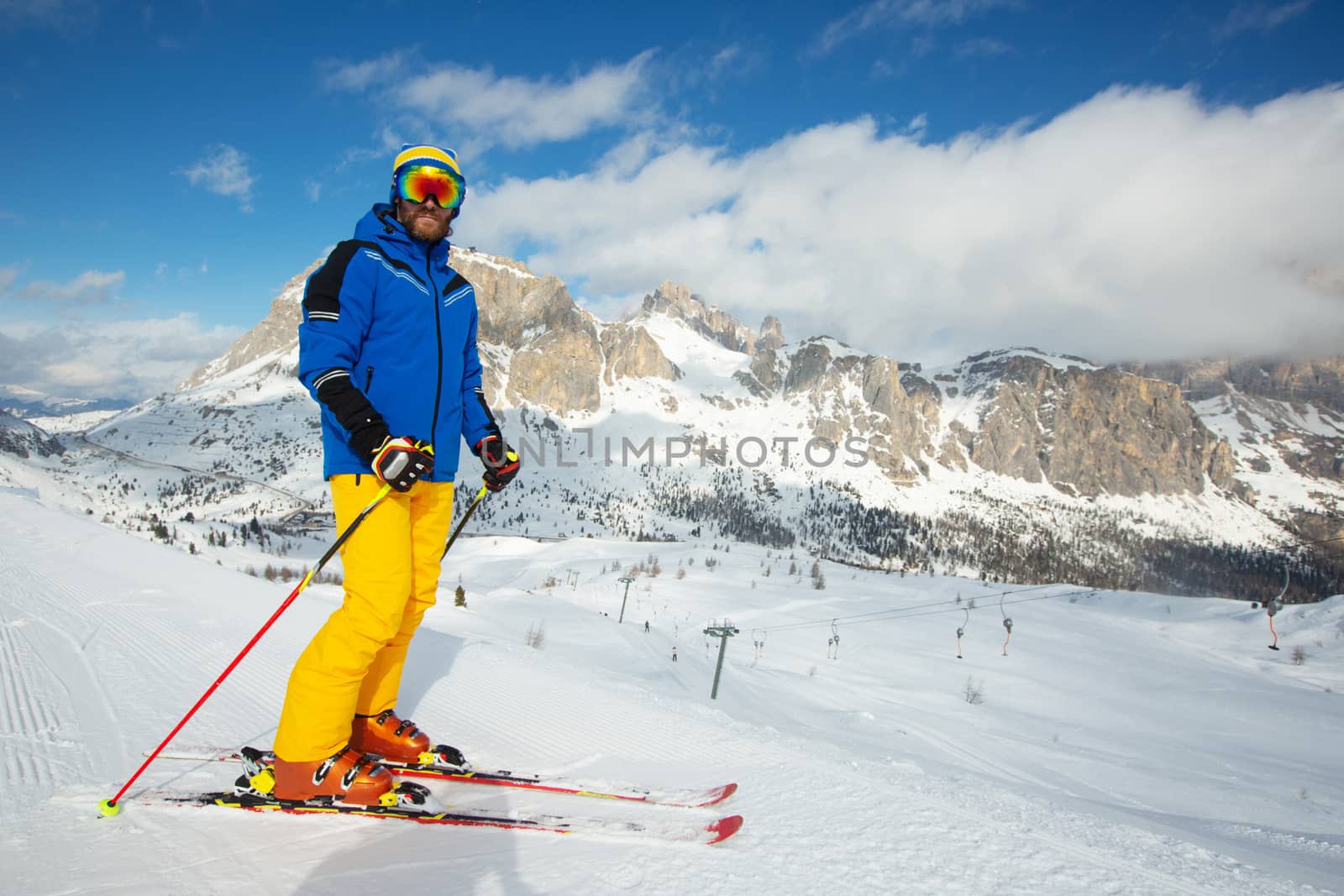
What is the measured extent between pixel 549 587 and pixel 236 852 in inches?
1986

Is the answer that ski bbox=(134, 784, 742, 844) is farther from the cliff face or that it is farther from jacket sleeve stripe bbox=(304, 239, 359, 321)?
the cliff face

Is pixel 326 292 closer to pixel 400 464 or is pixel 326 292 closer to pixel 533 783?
pixel 400 464

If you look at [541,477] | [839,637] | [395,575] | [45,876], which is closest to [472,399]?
[395,575]

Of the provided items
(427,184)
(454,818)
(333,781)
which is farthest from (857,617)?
(427,184)

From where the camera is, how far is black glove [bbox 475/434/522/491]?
3.44m

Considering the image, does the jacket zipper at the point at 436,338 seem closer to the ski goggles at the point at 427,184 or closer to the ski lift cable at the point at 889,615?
the ski goggles at the point at 427,184

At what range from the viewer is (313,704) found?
233 centimetres

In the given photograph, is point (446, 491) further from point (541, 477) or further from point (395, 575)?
point (541, 477)

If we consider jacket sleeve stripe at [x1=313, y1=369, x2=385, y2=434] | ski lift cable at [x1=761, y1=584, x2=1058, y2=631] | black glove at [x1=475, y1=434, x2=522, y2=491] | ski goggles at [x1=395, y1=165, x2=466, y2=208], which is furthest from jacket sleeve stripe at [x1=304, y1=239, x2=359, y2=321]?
ski lift cable at [x1=761, y1=584, x2=1058, y2=631]

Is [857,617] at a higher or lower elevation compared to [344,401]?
lower

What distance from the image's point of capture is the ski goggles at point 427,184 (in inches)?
113

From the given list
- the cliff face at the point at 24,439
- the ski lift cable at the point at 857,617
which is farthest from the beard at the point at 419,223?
the cliff face at the point at 24,439

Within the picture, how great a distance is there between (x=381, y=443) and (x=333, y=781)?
129cm

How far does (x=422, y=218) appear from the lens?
2.90 meters
